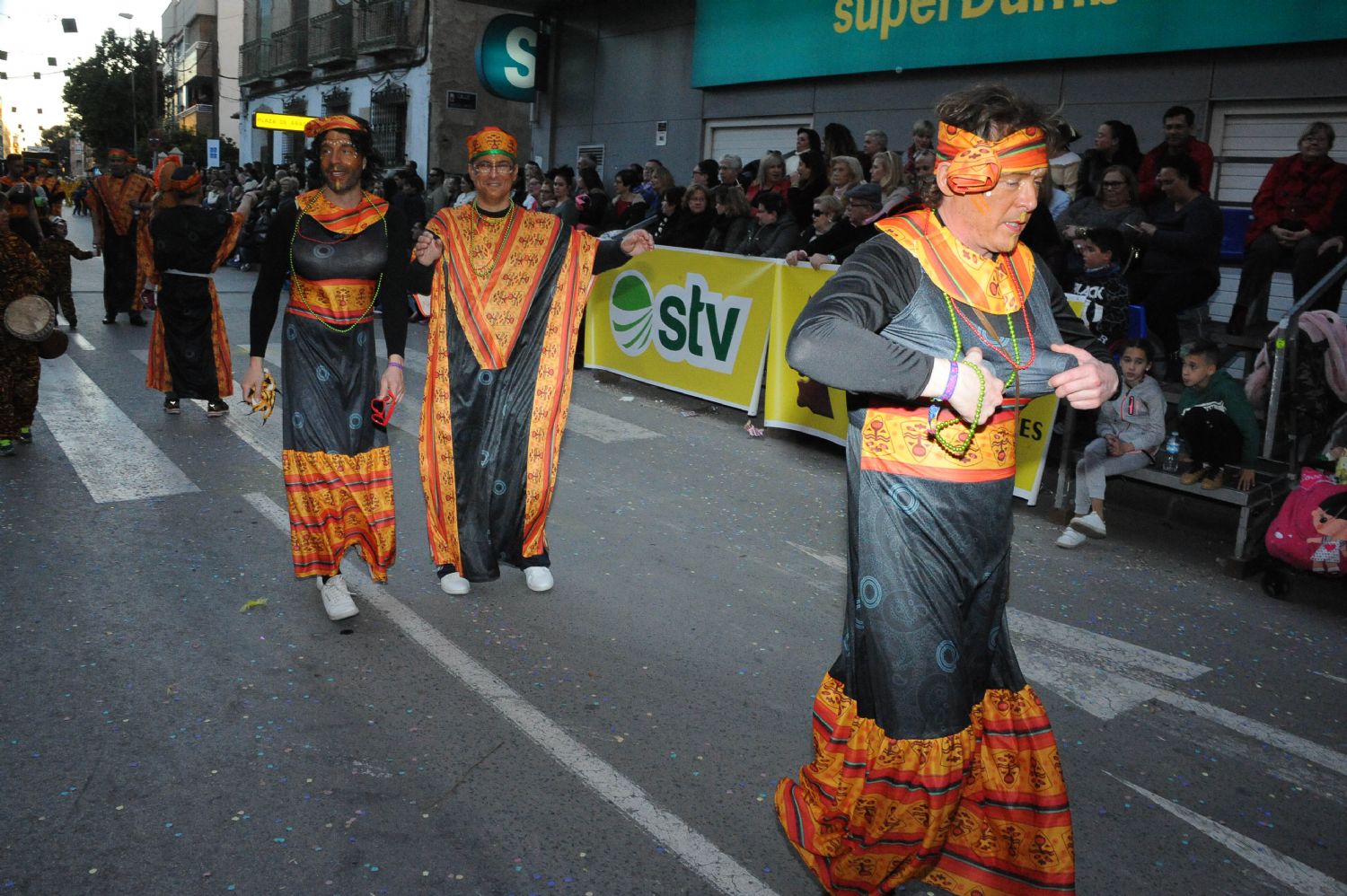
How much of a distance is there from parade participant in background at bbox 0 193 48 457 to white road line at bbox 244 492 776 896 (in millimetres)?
3823

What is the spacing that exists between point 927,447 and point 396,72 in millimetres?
28630

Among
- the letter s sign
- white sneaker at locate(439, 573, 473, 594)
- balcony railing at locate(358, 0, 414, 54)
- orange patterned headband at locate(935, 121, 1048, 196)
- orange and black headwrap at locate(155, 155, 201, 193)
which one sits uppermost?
balcony railing at locate(358, 0, 414, 54)

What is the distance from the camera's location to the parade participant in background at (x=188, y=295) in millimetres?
8688

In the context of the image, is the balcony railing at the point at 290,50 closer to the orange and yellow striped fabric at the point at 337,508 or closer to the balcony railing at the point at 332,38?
the balcony railing at the point at 332,38

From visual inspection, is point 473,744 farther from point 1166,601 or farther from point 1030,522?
point 1030,522

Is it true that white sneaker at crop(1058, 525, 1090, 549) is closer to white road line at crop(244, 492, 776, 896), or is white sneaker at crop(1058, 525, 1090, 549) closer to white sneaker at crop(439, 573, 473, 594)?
white sneaker at crop(439, 573, 473, 594)

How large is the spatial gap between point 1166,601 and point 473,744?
12.6ft

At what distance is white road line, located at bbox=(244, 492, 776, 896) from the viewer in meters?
3.16

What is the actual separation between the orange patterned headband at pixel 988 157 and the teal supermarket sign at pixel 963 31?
28.4 feet

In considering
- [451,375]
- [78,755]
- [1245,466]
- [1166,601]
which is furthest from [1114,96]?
[78,755]

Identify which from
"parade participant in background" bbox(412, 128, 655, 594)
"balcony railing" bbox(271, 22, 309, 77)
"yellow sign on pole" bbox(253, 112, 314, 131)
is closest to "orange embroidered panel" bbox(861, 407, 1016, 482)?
"parade participant in background" bbox(412, 128, 655, 594)

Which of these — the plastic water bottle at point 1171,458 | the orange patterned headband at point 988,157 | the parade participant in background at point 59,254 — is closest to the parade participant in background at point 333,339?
the orange patterned headband at point 988,157

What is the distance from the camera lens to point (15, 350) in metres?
7.55

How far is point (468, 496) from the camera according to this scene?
509 cm
